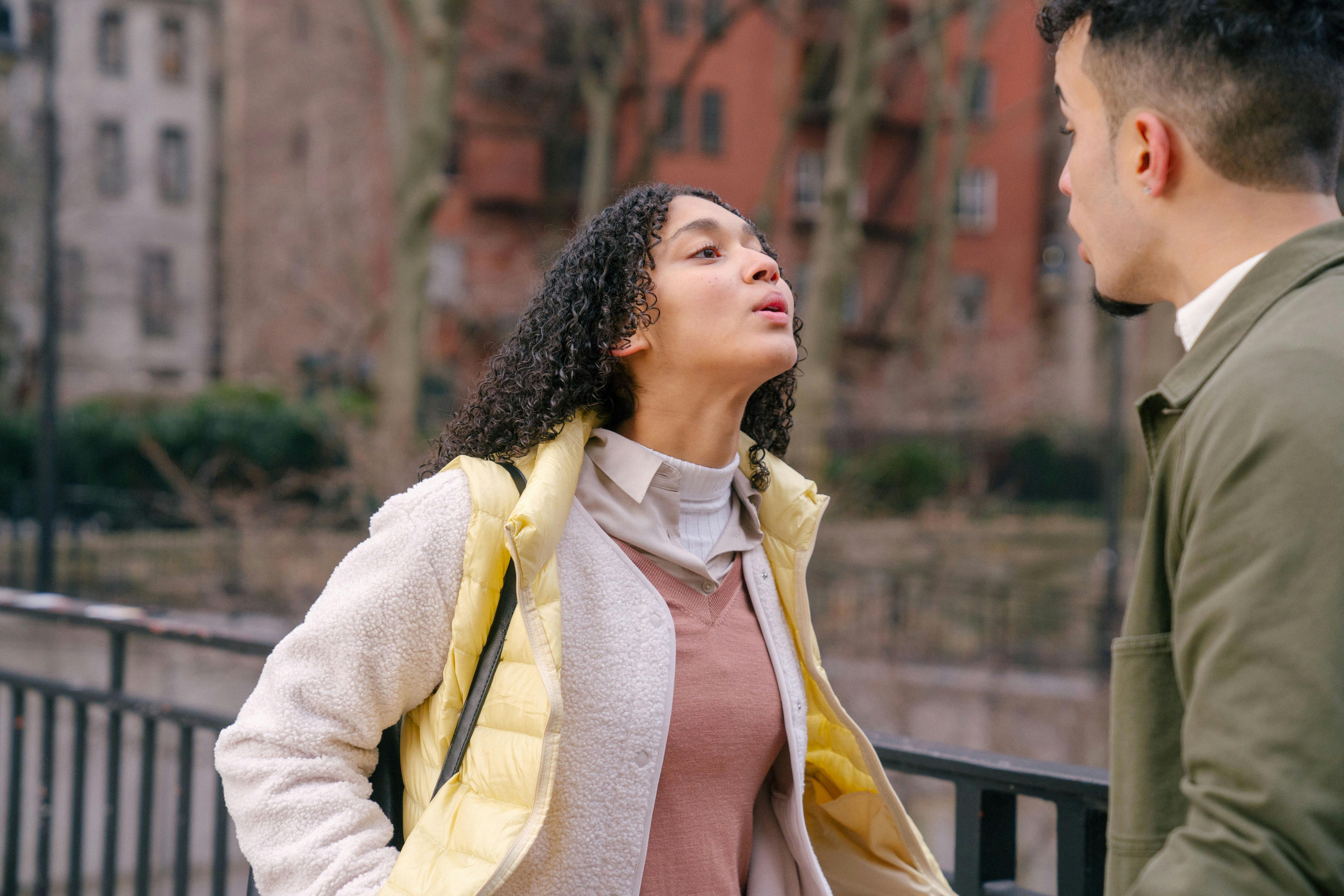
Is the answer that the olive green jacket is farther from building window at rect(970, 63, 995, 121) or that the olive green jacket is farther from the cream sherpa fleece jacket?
building window at rect(970, 63, 995, 121)

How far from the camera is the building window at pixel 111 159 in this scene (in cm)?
2931

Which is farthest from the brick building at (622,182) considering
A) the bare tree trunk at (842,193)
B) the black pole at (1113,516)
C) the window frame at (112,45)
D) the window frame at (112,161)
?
the bare tree trunk at (842,193)

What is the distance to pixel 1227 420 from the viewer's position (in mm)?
1279

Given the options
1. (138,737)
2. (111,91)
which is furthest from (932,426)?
(111,91)

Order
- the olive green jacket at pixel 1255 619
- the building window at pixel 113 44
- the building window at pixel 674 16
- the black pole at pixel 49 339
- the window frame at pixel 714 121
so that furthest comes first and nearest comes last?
the building window at pixel 113 44 < the window frame at pixel 714 121 < the building window at pixel 674 16 < the black pole at pixel 49 339 < the olive green jacket at pixel 1255 619

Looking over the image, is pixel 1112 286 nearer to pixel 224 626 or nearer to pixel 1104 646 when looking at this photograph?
pixel 224 626

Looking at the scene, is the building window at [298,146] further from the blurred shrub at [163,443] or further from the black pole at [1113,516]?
the black pole at [1113,516]

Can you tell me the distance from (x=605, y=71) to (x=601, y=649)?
79.4ft

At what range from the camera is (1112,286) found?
1607 mm

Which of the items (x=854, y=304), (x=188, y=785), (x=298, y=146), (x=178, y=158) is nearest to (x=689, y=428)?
(x=188, y=785)

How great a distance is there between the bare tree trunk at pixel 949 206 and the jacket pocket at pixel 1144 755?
23.1 m

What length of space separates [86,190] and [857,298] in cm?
1996

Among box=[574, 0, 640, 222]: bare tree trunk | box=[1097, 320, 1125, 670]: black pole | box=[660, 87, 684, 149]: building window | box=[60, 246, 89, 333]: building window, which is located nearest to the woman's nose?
box=[1097, 320, 1125, 670]: black pole

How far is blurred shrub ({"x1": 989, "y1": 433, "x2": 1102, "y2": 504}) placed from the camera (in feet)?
86.9
